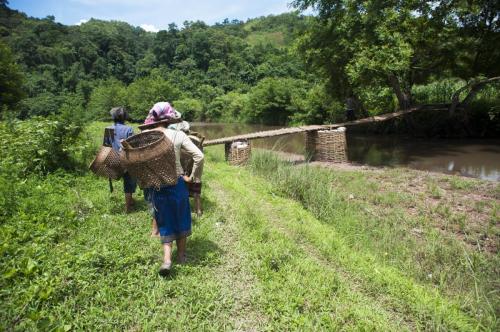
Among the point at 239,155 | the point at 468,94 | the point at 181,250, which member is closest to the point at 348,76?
the point at 468,94

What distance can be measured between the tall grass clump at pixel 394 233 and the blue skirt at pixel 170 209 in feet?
7.88

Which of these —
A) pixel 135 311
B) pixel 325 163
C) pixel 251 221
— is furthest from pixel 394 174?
pixel 135 311

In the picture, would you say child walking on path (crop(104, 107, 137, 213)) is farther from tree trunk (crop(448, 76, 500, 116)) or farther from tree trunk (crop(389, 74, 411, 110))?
tree trunk (crop(448, 76, 500, 116))

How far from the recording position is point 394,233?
5020 millimetres

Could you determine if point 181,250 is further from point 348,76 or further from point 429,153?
point 348,76

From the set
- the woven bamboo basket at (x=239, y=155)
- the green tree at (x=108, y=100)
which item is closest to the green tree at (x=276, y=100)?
the woven bamboo basket at (x=239, y=155)

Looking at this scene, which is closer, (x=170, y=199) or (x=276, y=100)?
(x=170, y=199)

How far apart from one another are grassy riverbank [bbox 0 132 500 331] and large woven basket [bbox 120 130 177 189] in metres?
0.84

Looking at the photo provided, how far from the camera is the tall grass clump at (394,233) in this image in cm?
373

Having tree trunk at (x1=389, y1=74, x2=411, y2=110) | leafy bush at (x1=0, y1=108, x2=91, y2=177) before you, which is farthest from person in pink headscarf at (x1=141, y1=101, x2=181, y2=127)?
tree trunk at (x1=389, y1=74, x2=411, y2=110)

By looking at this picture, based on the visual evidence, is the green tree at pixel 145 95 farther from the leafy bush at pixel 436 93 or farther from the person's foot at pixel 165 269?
the person's foot at pixel 165 269

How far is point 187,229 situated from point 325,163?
24.0 ft

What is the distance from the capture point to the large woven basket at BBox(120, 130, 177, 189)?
3.16 m

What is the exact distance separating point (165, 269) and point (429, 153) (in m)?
11.0
